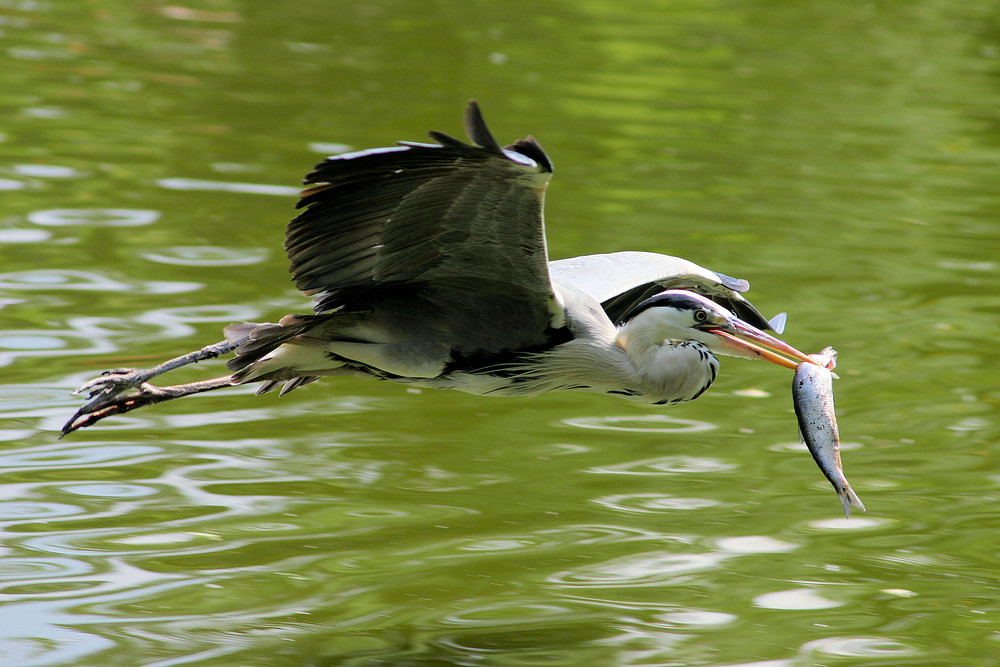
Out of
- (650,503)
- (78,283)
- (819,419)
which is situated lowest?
(650,503)

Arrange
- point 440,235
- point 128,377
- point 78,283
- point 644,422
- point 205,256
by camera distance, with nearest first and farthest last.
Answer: point 440,235, point 128,377, point 644,422, point 78,283, point 205,256

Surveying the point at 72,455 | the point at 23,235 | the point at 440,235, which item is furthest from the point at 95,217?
the point at 440,235

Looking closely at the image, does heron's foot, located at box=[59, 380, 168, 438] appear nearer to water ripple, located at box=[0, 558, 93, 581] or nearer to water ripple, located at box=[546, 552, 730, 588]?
water ripple, located at box=[0, 558, 93, 581]

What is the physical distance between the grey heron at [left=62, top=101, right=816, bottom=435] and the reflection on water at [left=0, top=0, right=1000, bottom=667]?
2.78ft

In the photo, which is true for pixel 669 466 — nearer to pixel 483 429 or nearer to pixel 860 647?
pixel 483 429

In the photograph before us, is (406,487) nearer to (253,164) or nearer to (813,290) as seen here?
(813,290)

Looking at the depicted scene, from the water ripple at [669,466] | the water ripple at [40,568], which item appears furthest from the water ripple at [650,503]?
the water ripple at [40,568]

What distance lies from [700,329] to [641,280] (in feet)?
2.94

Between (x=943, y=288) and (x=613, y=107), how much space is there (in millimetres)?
6988

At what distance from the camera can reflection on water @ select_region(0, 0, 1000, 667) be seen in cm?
634

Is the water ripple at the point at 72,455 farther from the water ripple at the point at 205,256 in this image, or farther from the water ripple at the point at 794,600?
the water ripple at the point at 794,600

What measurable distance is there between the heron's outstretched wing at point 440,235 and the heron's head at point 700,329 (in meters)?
0.54

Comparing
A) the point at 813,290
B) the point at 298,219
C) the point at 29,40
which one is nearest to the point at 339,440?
the point at 298,219

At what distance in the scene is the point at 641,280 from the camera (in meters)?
7.48
